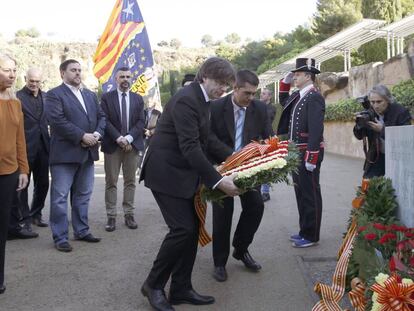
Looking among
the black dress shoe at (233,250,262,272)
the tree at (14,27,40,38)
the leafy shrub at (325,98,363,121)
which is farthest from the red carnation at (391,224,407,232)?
the tree at (14,27,40,38)

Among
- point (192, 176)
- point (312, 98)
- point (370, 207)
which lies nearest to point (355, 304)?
point (370, 207)

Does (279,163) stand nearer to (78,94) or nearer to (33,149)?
(78,94)

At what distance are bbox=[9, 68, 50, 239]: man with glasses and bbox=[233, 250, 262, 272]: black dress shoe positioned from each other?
8.97 ft

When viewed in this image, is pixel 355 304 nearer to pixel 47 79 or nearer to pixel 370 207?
pixel 370 207

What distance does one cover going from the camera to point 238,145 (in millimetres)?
5125

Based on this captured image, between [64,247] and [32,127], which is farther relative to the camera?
[32,127]

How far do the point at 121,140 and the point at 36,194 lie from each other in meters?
1.47

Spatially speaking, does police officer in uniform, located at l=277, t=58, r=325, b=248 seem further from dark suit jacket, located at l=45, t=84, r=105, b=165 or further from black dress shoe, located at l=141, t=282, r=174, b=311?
dark suit jacket, located at l=45, t=84, r=105, b=165

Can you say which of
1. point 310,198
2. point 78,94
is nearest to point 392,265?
point 310,198

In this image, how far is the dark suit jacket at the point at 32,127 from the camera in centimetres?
644

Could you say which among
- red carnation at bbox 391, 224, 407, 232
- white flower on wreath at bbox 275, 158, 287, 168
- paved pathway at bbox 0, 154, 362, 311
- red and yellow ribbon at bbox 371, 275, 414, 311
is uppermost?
white flower on wreath at bbox 275, 158, 287, 168

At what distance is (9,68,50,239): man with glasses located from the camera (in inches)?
246

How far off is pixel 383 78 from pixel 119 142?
1367 cm

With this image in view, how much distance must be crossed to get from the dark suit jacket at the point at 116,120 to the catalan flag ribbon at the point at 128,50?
5.17 metres
